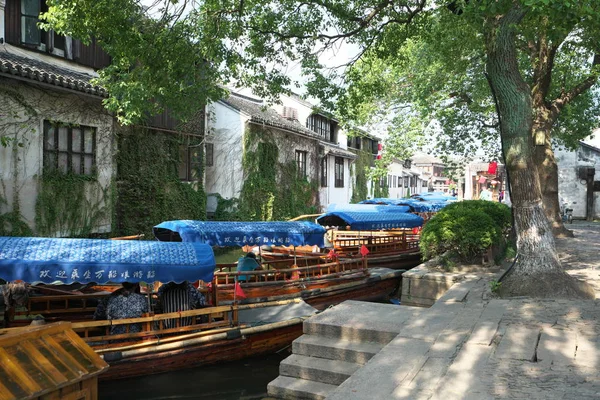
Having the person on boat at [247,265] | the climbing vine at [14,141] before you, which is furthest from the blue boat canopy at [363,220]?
the climbing vine at [14,141]

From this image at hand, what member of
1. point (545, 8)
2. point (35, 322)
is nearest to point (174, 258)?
point (35, 322)

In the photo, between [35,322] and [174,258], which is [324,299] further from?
[35,322]

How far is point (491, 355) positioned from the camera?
5.46 m

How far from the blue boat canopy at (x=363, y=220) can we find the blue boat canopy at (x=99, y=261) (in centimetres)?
825

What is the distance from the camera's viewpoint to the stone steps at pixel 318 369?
6035mm

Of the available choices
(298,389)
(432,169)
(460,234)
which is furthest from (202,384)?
(432,169)

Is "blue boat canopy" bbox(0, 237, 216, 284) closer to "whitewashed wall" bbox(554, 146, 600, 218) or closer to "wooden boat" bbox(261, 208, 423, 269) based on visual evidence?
"wooden boat" bbox(261, 208, 423, 269)

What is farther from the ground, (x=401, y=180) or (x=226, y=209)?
(x=401, y=180)

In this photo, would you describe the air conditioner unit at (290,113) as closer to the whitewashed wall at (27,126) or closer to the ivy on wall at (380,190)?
the ivy on wall at (380,190)

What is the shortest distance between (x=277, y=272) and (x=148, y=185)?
7828 millimetres

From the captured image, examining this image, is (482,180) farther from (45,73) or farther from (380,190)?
(45,73)

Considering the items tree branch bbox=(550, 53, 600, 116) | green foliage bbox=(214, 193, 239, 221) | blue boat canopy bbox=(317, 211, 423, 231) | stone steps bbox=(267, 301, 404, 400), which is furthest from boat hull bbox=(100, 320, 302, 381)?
tree branch bbox=(550, 53, 600, 116)

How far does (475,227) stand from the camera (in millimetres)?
11859

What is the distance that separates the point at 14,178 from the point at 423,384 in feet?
38.0
